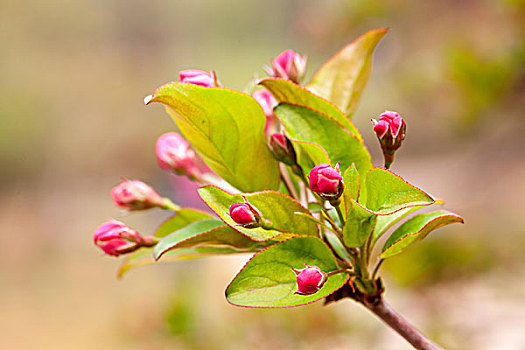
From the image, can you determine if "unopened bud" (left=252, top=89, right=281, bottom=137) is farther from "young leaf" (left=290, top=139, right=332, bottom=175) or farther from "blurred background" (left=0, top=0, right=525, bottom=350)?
"blurred background" (left=0, top=0, right=525, bottom=350)

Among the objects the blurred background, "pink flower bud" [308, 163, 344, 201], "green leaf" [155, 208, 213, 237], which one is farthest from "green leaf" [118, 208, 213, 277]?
the blurred background

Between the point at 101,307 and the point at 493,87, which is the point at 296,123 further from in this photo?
the point at 101,307

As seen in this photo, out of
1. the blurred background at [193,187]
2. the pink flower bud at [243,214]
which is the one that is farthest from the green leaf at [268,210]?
the blurred background at [193,187]

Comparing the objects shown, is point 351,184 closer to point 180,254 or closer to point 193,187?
point 180,254

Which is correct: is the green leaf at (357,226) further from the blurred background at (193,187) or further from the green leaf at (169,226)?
the blurred background at (193,187)

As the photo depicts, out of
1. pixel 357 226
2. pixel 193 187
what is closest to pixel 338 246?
pixel 357 226

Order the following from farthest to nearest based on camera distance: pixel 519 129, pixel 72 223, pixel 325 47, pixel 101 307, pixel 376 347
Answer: pixel 72 223 < pixel 101 307 < pixel 325 47 < pixel 519 129 < pixel 376 347

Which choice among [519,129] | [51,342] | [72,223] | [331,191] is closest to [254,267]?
[331,191]
